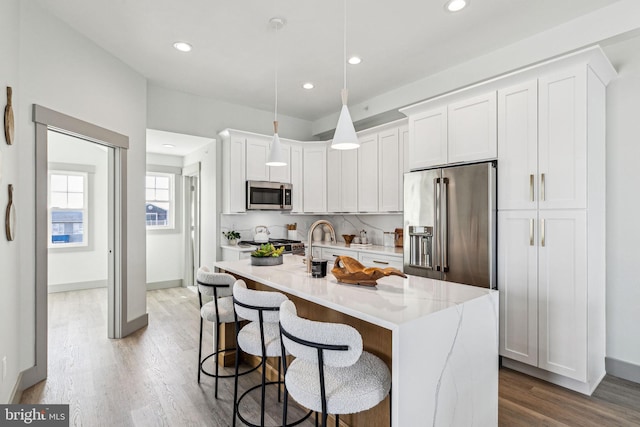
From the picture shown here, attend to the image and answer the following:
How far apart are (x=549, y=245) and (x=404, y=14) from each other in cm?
214

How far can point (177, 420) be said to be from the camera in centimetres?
220

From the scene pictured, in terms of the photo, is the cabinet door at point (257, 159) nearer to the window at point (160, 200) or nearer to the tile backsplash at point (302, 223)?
the tile backsplash at point (302, 223)

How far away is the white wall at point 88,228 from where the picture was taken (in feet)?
19.1

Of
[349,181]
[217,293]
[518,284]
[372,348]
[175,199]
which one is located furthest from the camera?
[175,199]

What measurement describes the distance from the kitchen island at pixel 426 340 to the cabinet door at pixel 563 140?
126 centimetres

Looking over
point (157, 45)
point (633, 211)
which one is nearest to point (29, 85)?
point (157, 45)

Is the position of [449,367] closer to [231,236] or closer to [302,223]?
[231,236]

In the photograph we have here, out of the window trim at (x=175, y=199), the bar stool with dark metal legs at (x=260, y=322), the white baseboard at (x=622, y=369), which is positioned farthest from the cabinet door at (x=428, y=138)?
the window trim at (x=175, y=199)

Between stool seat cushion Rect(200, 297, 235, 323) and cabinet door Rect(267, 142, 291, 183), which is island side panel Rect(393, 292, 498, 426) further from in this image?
cabinet door Rect(267, 142, 291, 183)

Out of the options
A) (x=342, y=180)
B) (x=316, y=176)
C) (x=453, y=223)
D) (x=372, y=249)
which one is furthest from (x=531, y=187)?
(x=316, y=176)

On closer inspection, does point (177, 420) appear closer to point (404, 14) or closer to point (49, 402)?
point (49, 402)

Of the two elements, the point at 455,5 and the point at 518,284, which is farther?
the point at 518,284

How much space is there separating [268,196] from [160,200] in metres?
2.52

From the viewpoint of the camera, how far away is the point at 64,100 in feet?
9.80
